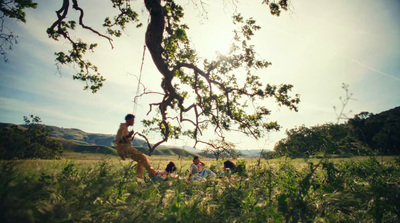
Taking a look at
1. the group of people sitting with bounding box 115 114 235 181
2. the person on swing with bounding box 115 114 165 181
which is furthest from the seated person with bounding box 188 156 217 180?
the person on swing with bounding box 115 114 165 181

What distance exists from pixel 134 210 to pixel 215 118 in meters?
7.49

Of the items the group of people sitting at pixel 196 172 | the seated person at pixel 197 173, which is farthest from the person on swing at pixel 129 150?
the seated person at pixel 197 173

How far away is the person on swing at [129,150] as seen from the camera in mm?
5352

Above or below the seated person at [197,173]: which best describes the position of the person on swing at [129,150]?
above

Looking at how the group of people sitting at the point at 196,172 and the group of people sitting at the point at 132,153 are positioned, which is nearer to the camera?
the group of people sitting at the point at 196,172

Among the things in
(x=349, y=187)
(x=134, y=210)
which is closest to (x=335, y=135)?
(x=349, y=187)

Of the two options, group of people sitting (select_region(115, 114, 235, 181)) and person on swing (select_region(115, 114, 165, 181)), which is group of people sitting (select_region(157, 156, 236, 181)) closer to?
group of people sitting (select_region(115, 114, 235, 181))

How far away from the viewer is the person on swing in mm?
5352

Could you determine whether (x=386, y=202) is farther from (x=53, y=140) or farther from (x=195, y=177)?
(x=53, y=140)

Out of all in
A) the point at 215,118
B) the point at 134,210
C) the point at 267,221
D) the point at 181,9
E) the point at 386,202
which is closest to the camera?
the point at 134,210

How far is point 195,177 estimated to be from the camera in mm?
5453

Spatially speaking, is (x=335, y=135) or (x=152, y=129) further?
(x=152, y=129)

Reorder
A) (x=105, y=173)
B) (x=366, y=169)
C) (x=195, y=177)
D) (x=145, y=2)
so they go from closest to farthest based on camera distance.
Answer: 1. (x=105, y=173)
2. (x=366, y=169)
3. (x=195, y=177)
4. (x=145, y=2)

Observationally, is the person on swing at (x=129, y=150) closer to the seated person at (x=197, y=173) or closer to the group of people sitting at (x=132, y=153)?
the group of people sitting at (x=132, y=153)
